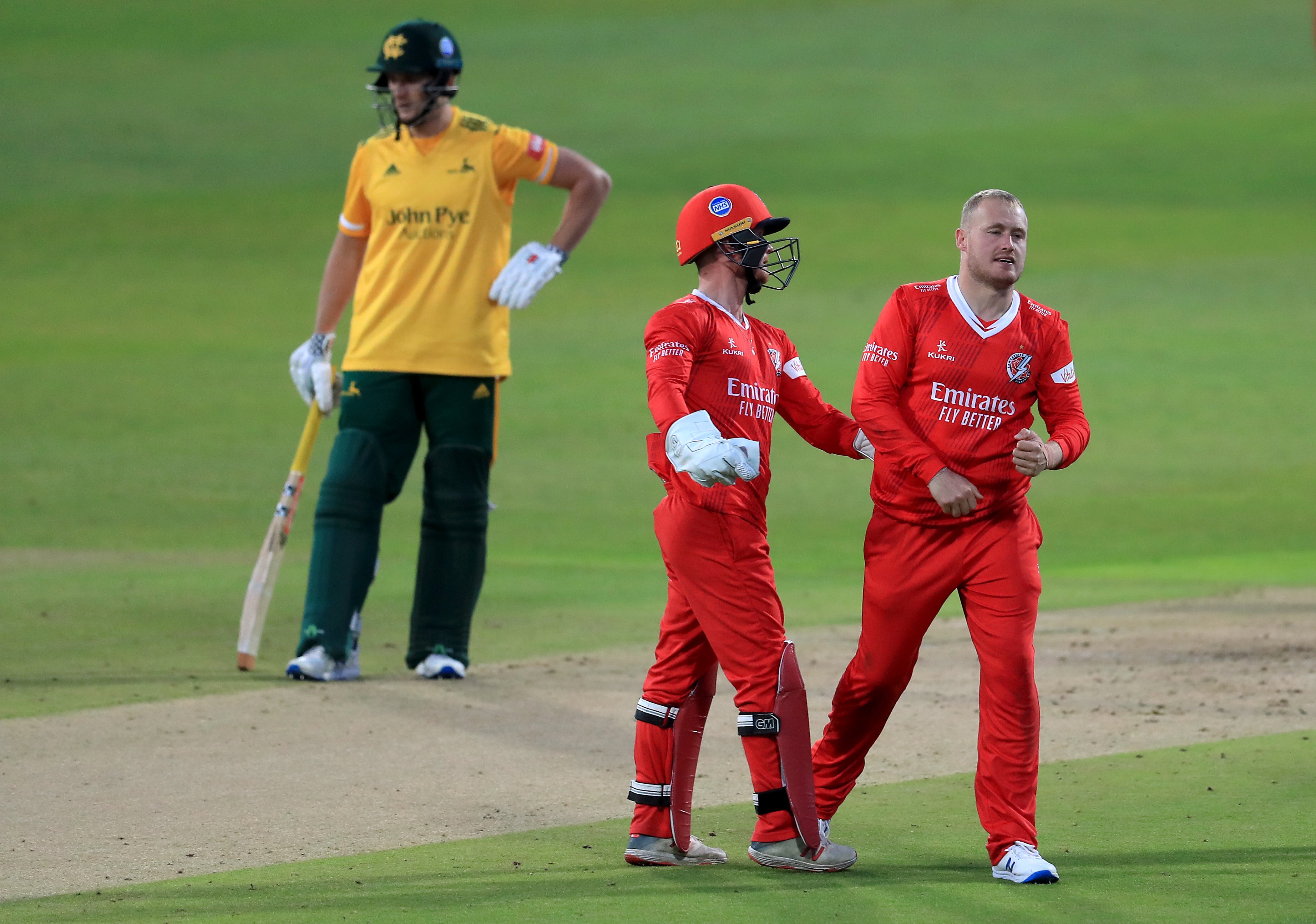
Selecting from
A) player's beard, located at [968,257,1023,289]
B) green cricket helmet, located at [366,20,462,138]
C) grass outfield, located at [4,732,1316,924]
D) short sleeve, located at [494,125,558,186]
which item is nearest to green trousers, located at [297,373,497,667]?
short sleeve, located at [494,125,558,186]

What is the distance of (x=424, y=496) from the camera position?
25.2ft

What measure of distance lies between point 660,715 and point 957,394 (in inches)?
47.4

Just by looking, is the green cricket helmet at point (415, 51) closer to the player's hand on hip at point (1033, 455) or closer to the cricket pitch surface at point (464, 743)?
the cricket pitch surface at point (464, 743)

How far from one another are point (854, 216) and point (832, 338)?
600 centimetres

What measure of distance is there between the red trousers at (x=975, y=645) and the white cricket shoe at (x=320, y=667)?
3016 millimetres

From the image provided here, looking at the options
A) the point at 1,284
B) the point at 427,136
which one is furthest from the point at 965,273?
the point at 1,284

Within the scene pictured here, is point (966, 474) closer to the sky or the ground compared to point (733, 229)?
closer to the ground

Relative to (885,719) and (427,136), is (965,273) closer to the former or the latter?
(885,719)

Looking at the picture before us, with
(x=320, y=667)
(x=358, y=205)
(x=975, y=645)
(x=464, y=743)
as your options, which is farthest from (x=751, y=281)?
(x=358, y=205)

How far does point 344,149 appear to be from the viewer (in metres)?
27.4

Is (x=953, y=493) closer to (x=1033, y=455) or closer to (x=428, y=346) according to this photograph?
(x=1033, y=455)

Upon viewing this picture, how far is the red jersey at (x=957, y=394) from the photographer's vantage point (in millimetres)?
4988

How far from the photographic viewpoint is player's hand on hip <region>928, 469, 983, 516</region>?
4.85 m

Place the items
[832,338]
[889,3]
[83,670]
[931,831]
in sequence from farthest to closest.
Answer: [889,3], [832,338], [83,670], [931,831]
